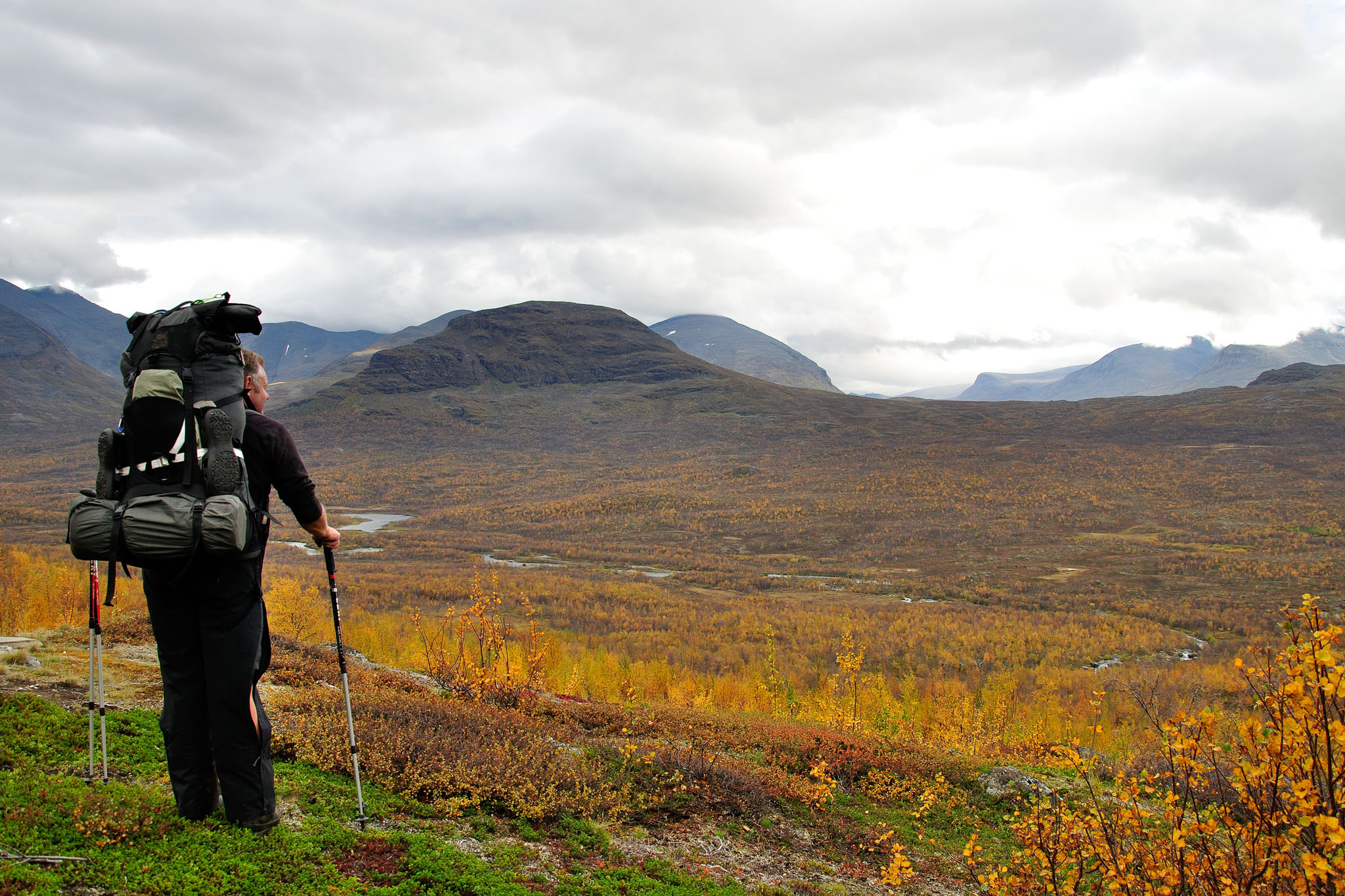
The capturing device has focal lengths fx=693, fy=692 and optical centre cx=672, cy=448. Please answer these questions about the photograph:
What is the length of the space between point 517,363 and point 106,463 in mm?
183911

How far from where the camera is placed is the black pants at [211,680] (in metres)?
3.80

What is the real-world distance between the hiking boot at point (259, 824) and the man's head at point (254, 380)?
7.95 feet

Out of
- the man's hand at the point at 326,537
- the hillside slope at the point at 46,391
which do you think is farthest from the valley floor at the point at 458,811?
the hillside slope at the point at 46,391

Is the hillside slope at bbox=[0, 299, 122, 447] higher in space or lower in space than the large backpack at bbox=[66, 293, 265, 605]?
higher

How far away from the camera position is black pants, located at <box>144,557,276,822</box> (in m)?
3.80

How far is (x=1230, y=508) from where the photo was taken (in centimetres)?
6475

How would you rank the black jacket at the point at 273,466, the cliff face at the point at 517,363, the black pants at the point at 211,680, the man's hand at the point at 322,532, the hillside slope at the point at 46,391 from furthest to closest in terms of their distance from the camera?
the cliff face at the point at 517,363 < the hillside slope at the point at 46,391 < the man's hand at the point at 322,532 < the black jacket at the point at 273,466 < the black pants at the point at 211,680

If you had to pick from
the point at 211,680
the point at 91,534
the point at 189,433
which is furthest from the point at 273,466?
the point at 211,680

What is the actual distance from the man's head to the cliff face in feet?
546

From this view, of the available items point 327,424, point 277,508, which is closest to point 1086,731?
point 277,508

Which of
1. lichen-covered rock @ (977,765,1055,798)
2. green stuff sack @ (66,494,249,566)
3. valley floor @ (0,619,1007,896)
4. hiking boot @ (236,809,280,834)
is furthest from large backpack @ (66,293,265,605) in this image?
lichen-covered rock @ (977,765,1055,798)

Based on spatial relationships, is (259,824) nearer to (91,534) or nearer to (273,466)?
(91,534)

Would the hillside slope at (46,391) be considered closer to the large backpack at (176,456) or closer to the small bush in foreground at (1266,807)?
the large backpack at (176,456)

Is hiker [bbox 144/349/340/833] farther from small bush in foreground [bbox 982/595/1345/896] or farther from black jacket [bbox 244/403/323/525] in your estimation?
small bush in foreground [bbox 982/595/1345/896]
